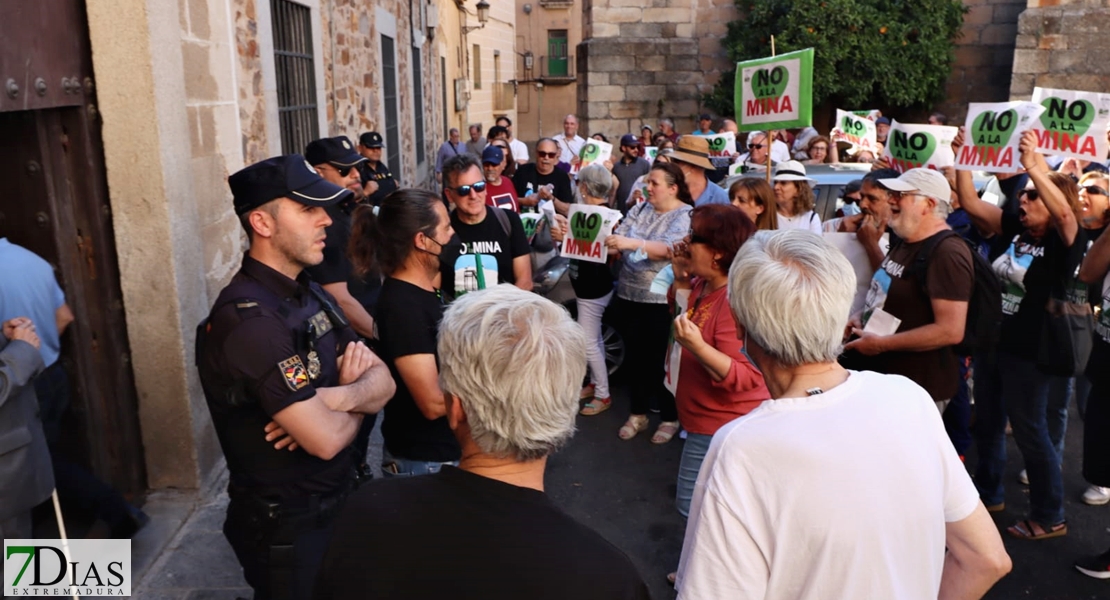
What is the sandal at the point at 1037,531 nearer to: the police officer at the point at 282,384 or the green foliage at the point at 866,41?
the police officer at the point at 282,384

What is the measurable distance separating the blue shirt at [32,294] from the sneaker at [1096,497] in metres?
5.28

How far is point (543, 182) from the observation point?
9.08 m

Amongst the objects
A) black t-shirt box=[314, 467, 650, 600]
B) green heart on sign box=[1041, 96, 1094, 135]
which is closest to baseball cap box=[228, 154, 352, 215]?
black t-shirt box=[314, 467, 650, 600]

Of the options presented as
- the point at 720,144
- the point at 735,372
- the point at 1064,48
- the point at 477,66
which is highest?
the point at 477,66

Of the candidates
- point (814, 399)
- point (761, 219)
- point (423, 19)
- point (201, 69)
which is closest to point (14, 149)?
point (201, 69)

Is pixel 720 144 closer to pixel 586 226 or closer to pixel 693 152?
pixel 693 152

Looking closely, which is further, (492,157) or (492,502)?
(492,157)

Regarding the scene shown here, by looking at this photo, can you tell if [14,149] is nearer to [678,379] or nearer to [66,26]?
[66,26]

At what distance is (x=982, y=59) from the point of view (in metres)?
17.9

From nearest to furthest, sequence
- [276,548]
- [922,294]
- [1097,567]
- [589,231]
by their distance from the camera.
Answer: [276,548] → [922,294] → [1097,567] → [589,231]

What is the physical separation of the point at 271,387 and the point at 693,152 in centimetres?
435

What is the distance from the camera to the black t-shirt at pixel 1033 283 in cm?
442

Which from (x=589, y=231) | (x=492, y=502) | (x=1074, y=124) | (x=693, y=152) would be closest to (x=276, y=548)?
(x=492, y=502)

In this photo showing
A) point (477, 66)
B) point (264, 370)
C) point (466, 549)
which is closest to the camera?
point (466, 549)
